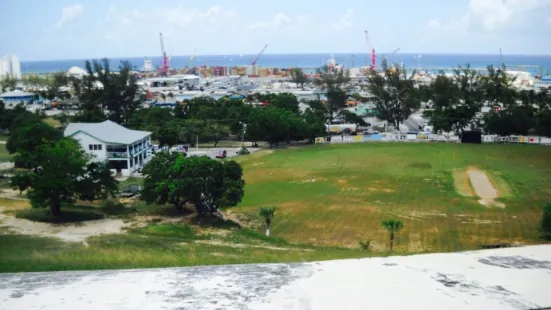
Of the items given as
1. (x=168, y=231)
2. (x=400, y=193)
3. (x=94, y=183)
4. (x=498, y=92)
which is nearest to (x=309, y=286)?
(x=168, y=231)

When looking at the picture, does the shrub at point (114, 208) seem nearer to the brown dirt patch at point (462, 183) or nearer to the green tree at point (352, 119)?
the brown dirt patch at point (462, 183)

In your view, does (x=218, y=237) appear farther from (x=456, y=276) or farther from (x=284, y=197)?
(x=456, y=276)

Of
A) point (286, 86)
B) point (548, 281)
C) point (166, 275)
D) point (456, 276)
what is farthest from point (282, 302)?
point (286, 86)

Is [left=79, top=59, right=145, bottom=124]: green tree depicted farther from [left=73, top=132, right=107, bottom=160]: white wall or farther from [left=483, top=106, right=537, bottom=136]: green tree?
[left=483, top=106, right=537, bottom=136]: green tree

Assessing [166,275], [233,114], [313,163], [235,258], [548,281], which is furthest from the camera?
[233,114]

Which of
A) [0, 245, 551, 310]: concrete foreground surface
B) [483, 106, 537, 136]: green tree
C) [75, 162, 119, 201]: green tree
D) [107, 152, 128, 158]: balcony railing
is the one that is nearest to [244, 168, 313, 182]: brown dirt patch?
[107, 152, 128, 158]: balcony railing

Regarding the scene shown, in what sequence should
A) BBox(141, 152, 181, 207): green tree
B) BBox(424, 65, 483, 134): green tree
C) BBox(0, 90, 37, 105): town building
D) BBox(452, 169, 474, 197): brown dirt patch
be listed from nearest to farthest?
BBox(141, 152, 181, 207): green tree
BBox(452, 169, 474, 197): brown dirt patch
BBox(424, 65, 483, 134): green tree
BBox(0, 90, 37, 105): town building

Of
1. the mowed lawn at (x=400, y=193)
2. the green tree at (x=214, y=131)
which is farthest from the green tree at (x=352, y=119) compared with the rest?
the green tree at (x=214, y=131)
